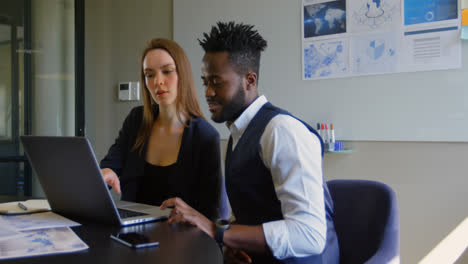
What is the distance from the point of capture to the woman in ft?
5.82

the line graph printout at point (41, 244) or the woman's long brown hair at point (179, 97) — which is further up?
the woman's long brown hair at point (179, 97)

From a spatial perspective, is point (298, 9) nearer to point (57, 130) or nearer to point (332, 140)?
point (332, 140)

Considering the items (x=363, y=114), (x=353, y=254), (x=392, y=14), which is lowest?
(x=353, y=254)

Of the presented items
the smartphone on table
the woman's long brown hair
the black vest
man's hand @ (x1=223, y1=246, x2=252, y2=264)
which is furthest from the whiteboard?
the smartphone on table

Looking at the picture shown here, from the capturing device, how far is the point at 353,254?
4.57 feet

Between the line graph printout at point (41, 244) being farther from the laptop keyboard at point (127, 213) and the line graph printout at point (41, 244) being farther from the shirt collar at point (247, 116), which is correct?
the shirt collar at point (247, 116)

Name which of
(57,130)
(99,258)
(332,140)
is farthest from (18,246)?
(57,130)

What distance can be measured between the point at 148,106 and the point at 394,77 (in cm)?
142

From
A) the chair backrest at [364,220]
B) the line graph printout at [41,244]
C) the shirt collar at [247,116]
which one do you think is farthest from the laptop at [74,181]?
the chair backrest at [364,220]

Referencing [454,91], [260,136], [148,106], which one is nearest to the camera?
[260,136]

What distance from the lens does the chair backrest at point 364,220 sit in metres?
1.28

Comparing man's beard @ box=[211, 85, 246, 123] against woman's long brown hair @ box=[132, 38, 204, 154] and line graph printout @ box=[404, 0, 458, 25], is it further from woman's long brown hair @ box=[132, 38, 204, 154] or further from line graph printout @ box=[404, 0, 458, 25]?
line graph printout @ box=[404, 0, 458, 25]

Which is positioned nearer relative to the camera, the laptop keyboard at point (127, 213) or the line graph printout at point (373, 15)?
the laptop keyboard at point (127, 213)

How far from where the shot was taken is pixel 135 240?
0.96 m
